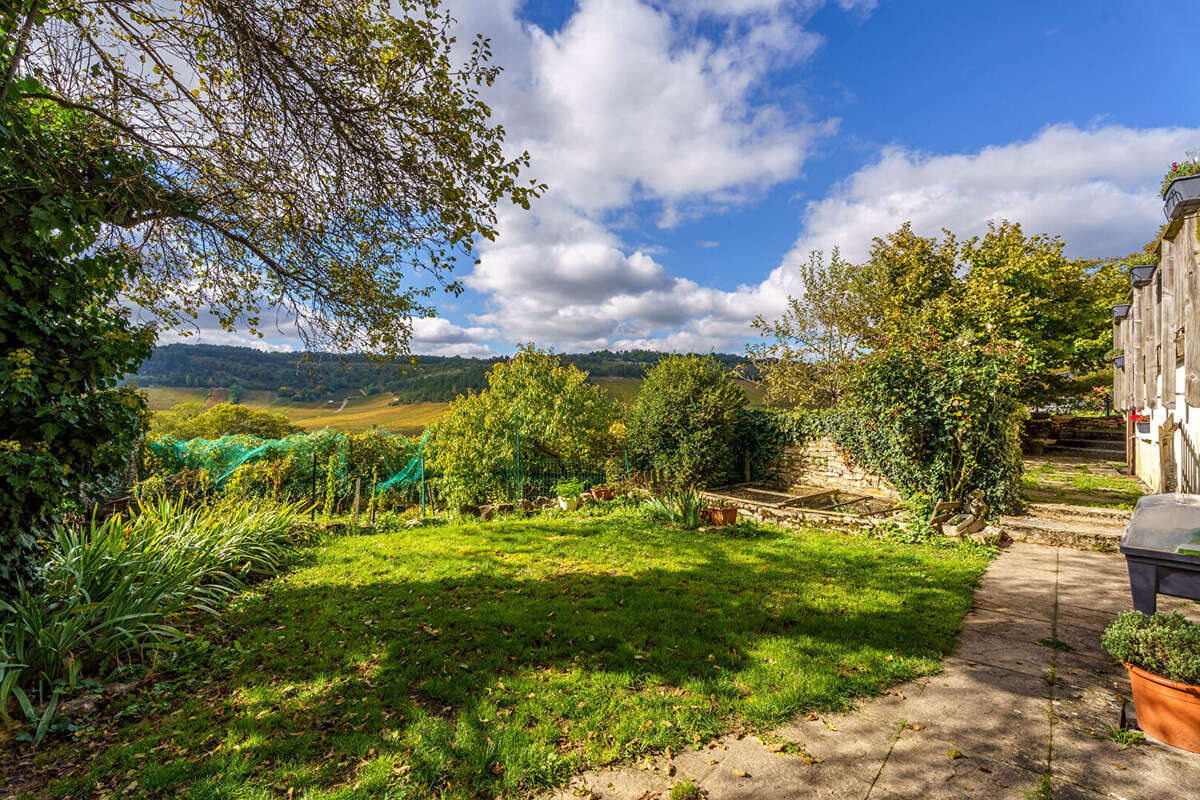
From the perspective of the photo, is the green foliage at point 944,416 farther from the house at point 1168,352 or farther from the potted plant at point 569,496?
the potted plant at point 569,496

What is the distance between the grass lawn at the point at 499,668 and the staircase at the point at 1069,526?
1546mm

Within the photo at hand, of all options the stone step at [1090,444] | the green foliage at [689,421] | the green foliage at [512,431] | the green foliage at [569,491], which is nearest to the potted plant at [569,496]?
the green foliage at [569,491]

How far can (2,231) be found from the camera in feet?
9.77

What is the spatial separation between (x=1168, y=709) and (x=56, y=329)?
23.8 ft

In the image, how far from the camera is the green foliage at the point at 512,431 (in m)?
12.2

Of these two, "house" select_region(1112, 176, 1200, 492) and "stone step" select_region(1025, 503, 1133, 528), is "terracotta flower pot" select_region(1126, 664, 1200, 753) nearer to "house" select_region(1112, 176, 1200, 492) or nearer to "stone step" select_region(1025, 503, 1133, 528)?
"house" select_region(1112, 176, 1200, 492)

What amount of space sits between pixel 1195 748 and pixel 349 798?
4.30 metres

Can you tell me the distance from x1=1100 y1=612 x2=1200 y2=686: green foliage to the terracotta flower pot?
46mm

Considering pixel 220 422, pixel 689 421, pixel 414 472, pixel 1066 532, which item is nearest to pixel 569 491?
pixel 689 421

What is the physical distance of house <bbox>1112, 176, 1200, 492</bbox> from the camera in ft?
14.0

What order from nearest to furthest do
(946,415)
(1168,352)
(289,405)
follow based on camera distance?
(1168,352) < (946,415) < (289,405)

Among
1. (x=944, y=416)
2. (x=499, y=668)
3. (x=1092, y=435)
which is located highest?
(x=944, y=416)

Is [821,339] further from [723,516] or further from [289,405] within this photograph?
[289,405]

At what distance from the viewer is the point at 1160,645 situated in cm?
250
